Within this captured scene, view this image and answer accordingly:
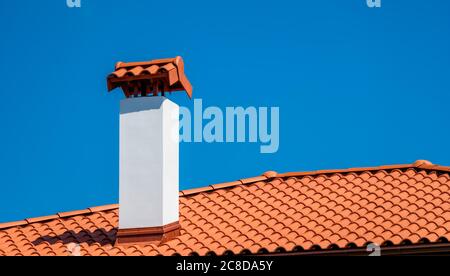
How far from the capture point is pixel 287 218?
11438mm

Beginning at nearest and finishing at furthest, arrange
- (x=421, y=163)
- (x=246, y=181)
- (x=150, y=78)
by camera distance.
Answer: (x=150, y=78) < (x=421, y=163) < (x=246, y=181)

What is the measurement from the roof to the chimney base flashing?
111 millimetres

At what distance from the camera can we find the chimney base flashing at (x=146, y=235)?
11.0 metres

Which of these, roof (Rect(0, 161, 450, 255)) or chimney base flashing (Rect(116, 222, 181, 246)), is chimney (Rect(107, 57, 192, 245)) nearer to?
chimney base flashing (Rect(116, 222, 181, 246))

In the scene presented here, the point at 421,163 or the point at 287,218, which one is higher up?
the point at 421,163

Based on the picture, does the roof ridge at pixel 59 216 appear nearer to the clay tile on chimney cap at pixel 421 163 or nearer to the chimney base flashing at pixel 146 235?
the chimney base flashing at pixel 146 235

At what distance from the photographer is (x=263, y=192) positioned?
12773mm

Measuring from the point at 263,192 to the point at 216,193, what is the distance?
88 cm

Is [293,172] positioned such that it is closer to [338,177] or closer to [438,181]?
[338,177]

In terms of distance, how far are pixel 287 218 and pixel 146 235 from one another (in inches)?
86.9

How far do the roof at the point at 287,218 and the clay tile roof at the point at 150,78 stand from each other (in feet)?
7.13

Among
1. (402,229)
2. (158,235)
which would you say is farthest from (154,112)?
(402,229)

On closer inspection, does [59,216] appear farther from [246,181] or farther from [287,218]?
[287,218]

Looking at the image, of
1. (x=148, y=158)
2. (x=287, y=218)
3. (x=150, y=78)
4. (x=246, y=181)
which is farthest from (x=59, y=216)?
(x=287, y=218)
